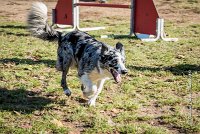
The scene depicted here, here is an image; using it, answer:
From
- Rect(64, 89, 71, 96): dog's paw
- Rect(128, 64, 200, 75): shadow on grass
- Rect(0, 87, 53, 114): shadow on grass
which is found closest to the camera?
Rect(0, 87, 53, 114): shadow on grass

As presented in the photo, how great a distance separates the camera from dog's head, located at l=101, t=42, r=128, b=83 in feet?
17.4

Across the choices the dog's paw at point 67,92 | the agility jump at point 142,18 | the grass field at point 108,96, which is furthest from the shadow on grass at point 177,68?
the agility jump at point 142,18

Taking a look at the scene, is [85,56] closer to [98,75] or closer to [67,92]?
[98,75]

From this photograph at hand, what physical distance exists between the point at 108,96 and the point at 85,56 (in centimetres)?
99

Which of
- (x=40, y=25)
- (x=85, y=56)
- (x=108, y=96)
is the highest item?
(x=40, y=25)

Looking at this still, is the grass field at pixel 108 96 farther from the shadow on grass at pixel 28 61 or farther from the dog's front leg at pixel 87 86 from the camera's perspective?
the dog's front leg at pixel 87 86

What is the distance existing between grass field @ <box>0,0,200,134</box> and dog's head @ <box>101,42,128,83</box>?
2.20 feet

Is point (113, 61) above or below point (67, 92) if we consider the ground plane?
above

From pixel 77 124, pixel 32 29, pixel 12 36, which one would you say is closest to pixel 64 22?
pixel 12 36

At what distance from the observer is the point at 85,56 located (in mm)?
5898

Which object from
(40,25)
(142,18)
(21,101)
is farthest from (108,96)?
(142,18)

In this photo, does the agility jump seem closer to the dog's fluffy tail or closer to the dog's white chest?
the dog's fluffy tail

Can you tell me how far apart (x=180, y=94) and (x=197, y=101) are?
51cm

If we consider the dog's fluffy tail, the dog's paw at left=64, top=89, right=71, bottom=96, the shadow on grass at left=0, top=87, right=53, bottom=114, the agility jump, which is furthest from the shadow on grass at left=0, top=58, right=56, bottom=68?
the agility jump
